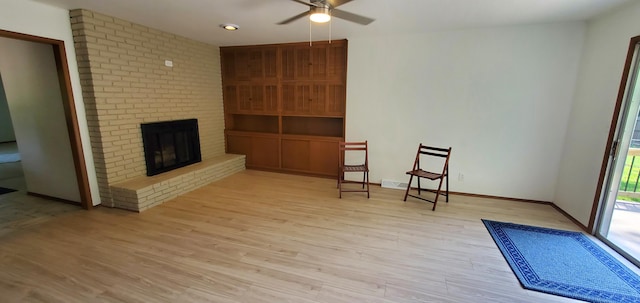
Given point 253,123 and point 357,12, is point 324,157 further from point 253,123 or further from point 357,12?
point 357,12

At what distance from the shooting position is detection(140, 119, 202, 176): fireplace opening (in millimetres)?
3643

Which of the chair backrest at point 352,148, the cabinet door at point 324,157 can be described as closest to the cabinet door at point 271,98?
the cabinet door at point 324,157

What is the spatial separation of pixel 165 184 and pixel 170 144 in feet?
2.50

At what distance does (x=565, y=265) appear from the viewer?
2234 millimetres

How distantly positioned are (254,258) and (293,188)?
186 cm

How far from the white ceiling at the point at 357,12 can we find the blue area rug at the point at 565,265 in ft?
7.51

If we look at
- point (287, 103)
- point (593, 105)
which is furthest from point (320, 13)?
point (593, 105)

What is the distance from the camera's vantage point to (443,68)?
3707 millimetres

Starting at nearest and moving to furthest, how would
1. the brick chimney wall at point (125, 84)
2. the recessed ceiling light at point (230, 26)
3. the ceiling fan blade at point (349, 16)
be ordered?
the ceiling fan blade at point (349, 16)
the brick chimney wall at point (125, 84)
the recessed ceiling light at point (230, 26)

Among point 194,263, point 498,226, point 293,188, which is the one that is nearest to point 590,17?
point 498,226

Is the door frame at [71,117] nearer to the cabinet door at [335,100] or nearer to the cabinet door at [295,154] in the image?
the cabinet door at [295,154]

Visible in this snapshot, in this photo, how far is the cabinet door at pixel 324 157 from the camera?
458cm

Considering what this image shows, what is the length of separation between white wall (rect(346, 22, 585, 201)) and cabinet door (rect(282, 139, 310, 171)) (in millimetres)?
1123

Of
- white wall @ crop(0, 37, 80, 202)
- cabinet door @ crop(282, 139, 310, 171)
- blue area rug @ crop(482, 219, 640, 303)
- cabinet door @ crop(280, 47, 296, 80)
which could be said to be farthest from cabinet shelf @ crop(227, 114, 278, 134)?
blue area rug @ crop(482, 219, 640, 303)
